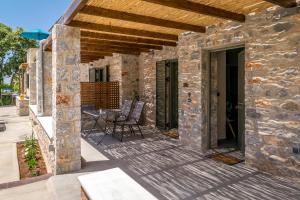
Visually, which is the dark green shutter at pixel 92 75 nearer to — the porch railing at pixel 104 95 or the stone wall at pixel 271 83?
the porch railing at pixel 104 95

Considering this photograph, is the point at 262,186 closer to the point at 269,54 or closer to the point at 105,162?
the point at 269,54

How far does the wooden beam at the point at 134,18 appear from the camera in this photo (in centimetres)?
347

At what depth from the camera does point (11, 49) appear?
65.7 feet

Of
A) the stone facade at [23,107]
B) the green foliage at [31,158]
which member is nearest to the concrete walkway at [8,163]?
the green foliage at [31,158]

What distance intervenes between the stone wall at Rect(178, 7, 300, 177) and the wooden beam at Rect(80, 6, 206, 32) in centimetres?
52

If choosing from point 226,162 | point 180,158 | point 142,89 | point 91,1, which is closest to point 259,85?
point 226,162

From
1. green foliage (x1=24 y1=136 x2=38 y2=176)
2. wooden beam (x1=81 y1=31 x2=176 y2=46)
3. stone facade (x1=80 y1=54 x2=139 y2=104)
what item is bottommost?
green foliage (x1=24 y1=136 x2=38 y2=176)

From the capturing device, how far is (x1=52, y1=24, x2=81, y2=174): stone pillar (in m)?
3.83

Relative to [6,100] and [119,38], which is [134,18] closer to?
[119,38]

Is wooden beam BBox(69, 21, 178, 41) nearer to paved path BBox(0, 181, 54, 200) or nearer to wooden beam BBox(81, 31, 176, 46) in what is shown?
wooden beam BBox(81, 31, 176, 46)

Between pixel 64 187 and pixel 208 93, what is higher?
pixel 208 93

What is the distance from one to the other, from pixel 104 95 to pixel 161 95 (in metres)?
2.34

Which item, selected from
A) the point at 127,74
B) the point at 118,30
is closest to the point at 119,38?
the point at 118,30

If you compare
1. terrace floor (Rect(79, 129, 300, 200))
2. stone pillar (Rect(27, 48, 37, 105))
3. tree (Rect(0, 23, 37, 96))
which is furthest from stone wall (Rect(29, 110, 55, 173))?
tree (Rect(0, 23, 37, 96))
